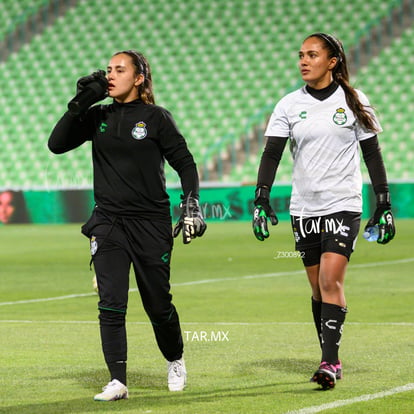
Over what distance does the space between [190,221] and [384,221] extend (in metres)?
1.38

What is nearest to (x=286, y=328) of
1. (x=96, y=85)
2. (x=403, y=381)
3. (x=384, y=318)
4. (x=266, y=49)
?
(x=384, y=318)

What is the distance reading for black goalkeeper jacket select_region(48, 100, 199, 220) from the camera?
6.67m

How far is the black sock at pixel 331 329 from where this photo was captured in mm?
6992

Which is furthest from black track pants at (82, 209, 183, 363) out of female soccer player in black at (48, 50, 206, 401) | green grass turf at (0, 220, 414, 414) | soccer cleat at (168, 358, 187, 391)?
green grass turf at (0, 220, 414, 414)

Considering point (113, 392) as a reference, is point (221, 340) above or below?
below

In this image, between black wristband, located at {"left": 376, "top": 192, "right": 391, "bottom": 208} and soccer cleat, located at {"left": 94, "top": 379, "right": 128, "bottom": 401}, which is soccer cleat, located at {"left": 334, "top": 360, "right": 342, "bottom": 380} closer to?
A: black wristband, located at {"left": 376, "top": 192, "right": 391, "bottom": 208}

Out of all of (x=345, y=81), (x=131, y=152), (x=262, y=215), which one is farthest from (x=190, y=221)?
(x=345, y=81)

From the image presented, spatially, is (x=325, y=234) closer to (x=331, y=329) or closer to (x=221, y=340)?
(x=331, y=329)

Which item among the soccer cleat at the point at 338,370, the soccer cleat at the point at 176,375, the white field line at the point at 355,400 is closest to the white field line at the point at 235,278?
the soccer cleat at the point at 176,375

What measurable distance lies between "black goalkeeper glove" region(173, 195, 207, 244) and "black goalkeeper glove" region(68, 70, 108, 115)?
0.80 m

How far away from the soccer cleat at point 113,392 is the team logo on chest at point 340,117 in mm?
2139

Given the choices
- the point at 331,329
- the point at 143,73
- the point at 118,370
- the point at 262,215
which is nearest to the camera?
the point at 118,370

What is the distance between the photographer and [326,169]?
714cm

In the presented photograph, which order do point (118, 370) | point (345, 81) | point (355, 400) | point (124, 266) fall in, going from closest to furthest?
point (355, 400) < point (118, 370) < point (124, 266) < point (345, 81)
